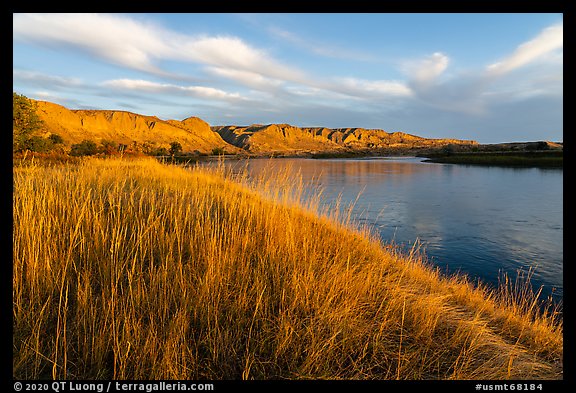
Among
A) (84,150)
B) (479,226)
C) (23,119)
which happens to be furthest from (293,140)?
(479,226)

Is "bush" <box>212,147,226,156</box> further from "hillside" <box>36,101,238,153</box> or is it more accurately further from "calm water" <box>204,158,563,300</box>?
"hillside" <box>36,101,238,153</box>

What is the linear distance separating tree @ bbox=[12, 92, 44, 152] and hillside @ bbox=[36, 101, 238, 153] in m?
82.4

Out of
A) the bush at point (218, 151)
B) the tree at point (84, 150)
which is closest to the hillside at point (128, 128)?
the tree at point (84, 150)

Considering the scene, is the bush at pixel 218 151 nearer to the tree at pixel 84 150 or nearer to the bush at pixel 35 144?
the tree at pixel 84 150

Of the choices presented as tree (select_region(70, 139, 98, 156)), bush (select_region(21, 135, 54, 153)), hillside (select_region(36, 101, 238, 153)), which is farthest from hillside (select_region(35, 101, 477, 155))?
bush (select_region(21, 135, 54, 153))

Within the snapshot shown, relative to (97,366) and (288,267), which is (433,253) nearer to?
(288,267)

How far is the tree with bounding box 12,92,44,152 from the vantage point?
2422 cm

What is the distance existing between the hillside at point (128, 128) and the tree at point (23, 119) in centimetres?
8243

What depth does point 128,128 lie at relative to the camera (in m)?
144

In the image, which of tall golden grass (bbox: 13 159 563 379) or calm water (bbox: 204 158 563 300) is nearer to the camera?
tall golden grass (bbox: 13 159 563 379)

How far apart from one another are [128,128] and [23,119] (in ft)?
445

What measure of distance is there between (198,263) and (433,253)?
8736mm

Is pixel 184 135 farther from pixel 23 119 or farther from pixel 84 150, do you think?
pixel 23 119
